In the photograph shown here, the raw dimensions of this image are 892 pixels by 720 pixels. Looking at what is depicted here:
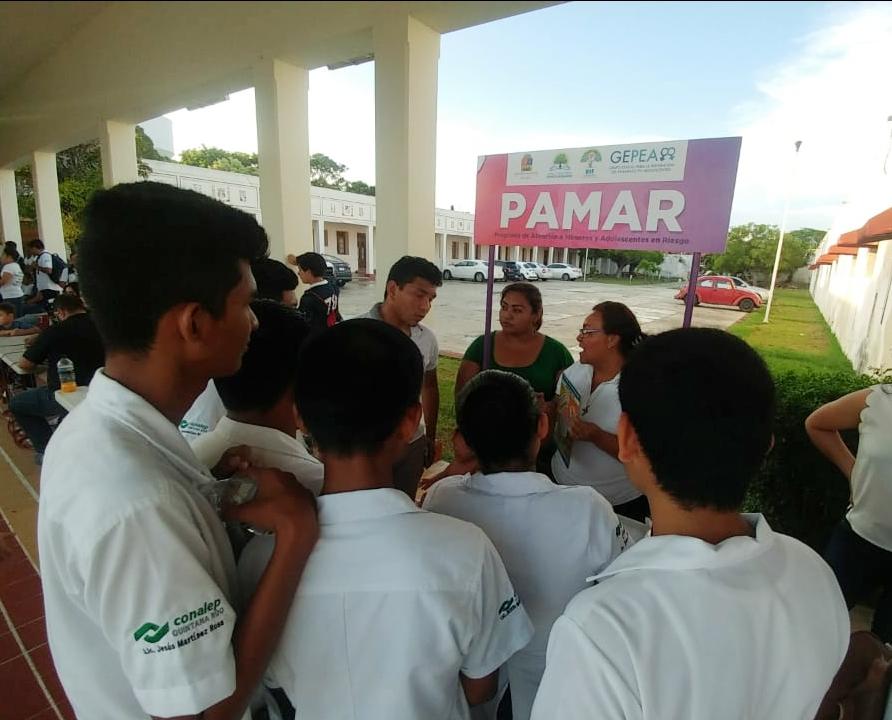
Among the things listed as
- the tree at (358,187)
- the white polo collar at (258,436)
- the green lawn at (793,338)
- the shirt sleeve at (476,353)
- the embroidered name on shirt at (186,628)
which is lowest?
the green lawn at (793,338)

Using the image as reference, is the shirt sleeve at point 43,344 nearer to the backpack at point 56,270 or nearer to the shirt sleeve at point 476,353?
the shirt sleeve at point 476,353

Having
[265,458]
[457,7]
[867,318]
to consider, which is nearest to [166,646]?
[265,458]

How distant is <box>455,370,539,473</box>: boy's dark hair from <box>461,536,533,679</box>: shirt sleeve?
35 centimetres

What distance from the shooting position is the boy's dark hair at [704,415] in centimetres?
78

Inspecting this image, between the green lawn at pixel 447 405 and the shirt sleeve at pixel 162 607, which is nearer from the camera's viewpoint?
the shirt sleeve at pixel 162 607

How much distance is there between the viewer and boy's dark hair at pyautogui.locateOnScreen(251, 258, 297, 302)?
2.78 m

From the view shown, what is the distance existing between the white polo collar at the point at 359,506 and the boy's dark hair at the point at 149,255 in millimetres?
373

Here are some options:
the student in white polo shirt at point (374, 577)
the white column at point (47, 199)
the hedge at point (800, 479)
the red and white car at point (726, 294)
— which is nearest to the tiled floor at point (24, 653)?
the student in white polo shirt at point (374, 577)

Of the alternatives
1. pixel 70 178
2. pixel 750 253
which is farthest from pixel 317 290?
pixel 750 253

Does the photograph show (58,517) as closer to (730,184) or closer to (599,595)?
(599,595)

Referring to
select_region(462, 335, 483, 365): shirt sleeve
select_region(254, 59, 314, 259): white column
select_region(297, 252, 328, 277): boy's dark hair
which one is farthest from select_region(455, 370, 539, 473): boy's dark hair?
select_region(254, 59, 314, 259): white column

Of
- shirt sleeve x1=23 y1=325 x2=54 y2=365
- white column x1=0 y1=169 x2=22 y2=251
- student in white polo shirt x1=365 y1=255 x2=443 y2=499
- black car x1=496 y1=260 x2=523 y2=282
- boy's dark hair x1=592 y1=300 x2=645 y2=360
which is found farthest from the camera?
black car x1=496 y1=260 x2=523 y2=282

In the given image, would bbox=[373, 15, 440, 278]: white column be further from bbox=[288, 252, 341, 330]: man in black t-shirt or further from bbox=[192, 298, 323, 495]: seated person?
bbox=[192, 298, 323, 495]: seated person

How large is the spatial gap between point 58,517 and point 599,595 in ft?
2.56
